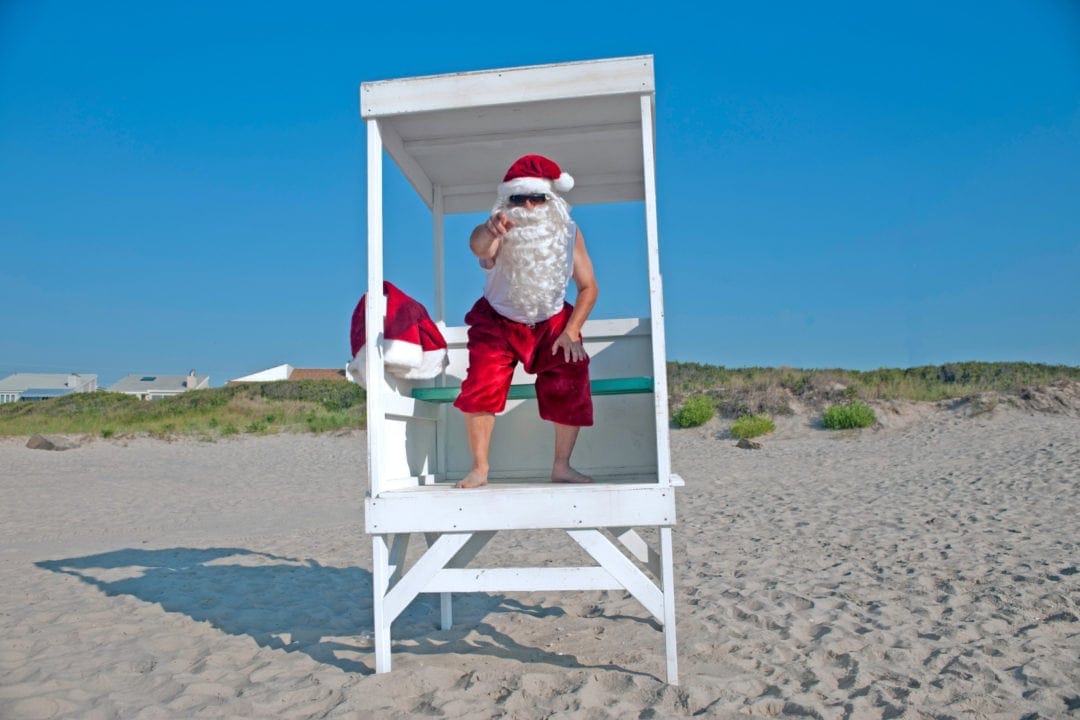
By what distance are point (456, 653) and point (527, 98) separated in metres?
2.50

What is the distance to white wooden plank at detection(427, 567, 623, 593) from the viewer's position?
3121 millimetres

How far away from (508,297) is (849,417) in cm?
1425

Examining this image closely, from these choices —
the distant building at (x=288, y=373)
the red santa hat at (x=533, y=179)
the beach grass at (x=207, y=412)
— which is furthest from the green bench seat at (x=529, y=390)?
the distant building at (x=288, y=373)

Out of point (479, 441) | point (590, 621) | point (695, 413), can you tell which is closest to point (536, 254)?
point (479, 441)

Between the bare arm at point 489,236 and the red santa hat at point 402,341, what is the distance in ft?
1.20

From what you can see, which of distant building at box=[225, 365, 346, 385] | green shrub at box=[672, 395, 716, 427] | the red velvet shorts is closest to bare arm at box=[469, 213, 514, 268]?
the red velvet shorts

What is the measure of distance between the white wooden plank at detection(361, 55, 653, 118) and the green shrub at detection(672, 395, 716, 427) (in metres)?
15.1

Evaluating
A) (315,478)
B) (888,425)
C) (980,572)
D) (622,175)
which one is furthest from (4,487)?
(888,425)

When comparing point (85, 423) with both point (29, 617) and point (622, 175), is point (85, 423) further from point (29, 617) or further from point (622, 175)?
point (622, 175)

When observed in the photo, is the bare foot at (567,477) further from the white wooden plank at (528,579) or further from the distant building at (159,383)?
the distant building at (159,383)

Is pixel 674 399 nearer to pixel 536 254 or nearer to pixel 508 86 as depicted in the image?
pixel 536 254

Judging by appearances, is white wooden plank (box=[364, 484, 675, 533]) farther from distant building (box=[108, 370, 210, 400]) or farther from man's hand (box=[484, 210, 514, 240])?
distant building (box=[108, 370, 210, 400])

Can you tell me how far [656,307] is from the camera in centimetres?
306

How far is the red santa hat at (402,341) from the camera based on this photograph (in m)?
3.37
